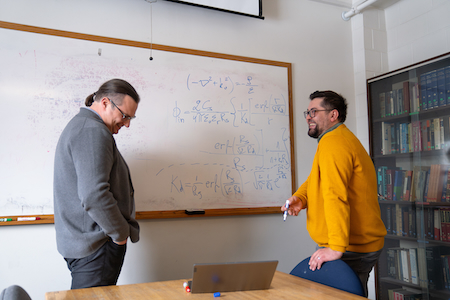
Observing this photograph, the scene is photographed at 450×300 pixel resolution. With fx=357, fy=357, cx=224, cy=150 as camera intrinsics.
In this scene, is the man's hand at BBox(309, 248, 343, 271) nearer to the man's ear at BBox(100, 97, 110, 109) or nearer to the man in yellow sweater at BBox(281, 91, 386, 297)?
the man in yellow sweater at BBox(281, 91, 386, 297)

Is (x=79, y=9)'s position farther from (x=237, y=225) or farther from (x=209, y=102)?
(x=237, y=225)

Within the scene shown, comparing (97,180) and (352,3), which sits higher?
(352,3)

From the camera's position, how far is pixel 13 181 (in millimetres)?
2197

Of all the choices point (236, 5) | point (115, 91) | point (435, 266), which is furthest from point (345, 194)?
point (236, 5)

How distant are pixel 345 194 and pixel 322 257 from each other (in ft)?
1.04

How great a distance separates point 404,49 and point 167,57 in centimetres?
217

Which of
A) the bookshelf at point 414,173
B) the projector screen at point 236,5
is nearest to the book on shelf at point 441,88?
the bookshelf at point 414,173

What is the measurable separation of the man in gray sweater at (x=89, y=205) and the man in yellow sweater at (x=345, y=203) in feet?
3.11

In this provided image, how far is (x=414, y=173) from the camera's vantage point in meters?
2.88

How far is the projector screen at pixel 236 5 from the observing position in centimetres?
273

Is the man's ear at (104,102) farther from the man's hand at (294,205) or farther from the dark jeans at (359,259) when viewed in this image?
the dark jeans at (359,259)

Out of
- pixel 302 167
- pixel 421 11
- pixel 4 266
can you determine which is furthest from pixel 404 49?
pixel 4 266

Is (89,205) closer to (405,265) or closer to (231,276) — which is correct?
(231,276)

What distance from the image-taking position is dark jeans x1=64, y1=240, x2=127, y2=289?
161cm
